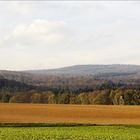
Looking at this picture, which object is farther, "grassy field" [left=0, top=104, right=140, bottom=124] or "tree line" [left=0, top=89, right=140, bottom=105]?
"tree line" [left=0, top=89, right=140, bottom=105]

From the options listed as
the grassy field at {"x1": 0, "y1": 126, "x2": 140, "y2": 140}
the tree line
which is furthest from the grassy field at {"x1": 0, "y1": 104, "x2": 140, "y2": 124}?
the grassy field at {"x1": 0, "y1": 126, "x2": 140, "y2": 140}

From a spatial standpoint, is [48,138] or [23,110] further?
[23,110]

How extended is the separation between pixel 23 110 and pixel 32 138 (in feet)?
161

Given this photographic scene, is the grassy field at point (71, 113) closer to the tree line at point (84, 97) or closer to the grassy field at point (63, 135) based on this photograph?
the tree line at point (84, 97)

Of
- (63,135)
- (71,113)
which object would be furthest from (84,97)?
(63,135)

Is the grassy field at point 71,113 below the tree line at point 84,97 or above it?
below

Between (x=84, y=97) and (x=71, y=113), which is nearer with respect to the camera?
(x=71, y=113)

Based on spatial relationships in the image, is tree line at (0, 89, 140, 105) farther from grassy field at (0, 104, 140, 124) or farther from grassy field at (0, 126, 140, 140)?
grassy field at (0, 126, 140, 140)

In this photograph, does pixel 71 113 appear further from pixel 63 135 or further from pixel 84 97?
pixel 63 135

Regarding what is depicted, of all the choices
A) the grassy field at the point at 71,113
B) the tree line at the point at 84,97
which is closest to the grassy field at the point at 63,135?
the grassy field at the point at 71,113

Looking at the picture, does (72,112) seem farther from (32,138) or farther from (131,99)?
(32,138)

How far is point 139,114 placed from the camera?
79.8m

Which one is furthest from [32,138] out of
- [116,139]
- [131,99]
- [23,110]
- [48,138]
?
[131,99]

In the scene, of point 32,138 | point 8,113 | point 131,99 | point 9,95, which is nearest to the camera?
point 32,138
